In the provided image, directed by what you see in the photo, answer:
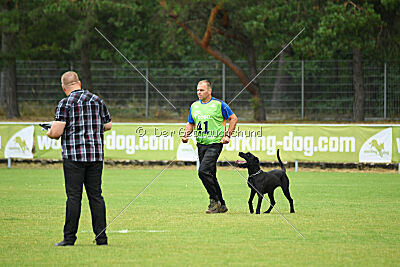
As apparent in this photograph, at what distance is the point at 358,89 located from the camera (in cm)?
2953

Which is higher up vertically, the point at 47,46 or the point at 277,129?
the point at 47,46

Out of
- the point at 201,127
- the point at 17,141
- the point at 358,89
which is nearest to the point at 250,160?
the point at 201,127

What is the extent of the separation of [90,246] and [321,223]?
358 centimetres

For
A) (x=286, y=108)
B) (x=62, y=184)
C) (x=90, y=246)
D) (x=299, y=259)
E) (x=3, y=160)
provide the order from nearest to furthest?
(x=299, y=259), (x=90, y=246), (x=62, y=184), (x=3, y=160), (x=286, y=108)

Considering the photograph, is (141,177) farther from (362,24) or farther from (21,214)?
(362,24)

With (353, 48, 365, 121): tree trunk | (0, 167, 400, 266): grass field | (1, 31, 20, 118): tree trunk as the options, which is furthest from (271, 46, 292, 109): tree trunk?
(0, 167, 400, 266): grass field

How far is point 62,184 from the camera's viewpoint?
1752 centimetres

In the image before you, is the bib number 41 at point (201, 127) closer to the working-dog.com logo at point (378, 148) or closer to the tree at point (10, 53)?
the working-dog.com logo at point (378, 148)

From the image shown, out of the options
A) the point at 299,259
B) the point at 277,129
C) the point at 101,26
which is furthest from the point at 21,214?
the point at 101,26

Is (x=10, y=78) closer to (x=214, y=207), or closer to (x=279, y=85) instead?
(x=279, y=85)

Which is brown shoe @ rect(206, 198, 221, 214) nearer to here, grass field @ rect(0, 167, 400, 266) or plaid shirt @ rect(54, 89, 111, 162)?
grass field @ rect(0, 167, 400, 266)

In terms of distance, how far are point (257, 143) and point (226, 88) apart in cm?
1057

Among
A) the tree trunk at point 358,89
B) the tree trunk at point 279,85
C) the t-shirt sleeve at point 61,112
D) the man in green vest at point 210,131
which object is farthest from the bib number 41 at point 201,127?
the tree trunk at point 358,89

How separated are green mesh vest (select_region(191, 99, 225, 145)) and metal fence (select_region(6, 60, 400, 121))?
689 inches
